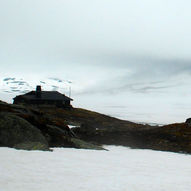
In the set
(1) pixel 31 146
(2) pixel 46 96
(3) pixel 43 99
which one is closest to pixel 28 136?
(1) pixel 31 146

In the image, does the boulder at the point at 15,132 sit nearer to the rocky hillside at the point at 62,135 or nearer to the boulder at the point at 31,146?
the rocky hillside at the point at 62,135

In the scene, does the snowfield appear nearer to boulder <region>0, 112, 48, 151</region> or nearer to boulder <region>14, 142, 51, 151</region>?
boulder <region>14, 142, 51, 151</region>

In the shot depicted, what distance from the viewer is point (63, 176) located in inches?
476

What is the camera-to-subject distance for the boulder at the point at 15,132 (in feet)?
63.9

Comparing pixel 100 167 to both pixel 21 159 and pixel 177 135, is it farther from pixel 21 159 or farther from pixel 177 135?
pixel 177 135

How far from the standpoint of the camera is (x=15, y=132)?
20.3 m

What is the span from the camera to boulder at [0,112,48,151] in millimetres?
19491

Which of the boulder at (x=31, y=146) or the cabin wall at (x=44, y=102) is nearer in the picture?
the boulder at (x=31, y=146)

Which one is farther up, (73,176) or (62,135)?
(62,135)

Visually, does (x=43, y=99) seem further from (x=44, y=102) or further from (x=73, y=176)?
(x=73, y=176)

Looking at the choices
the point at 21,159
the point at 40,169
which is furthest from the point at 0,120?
the point at 40,169

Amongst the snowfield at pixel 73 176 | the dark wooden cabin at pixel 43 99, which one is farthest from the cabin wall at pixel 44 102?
the snowfield at pixel 73 176

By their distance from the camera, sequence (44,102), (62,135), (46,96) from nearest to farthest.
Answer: (62,135) → (44,102) → (46,96)

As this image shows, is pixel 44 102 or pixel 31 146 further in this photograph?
pixel 44 102
